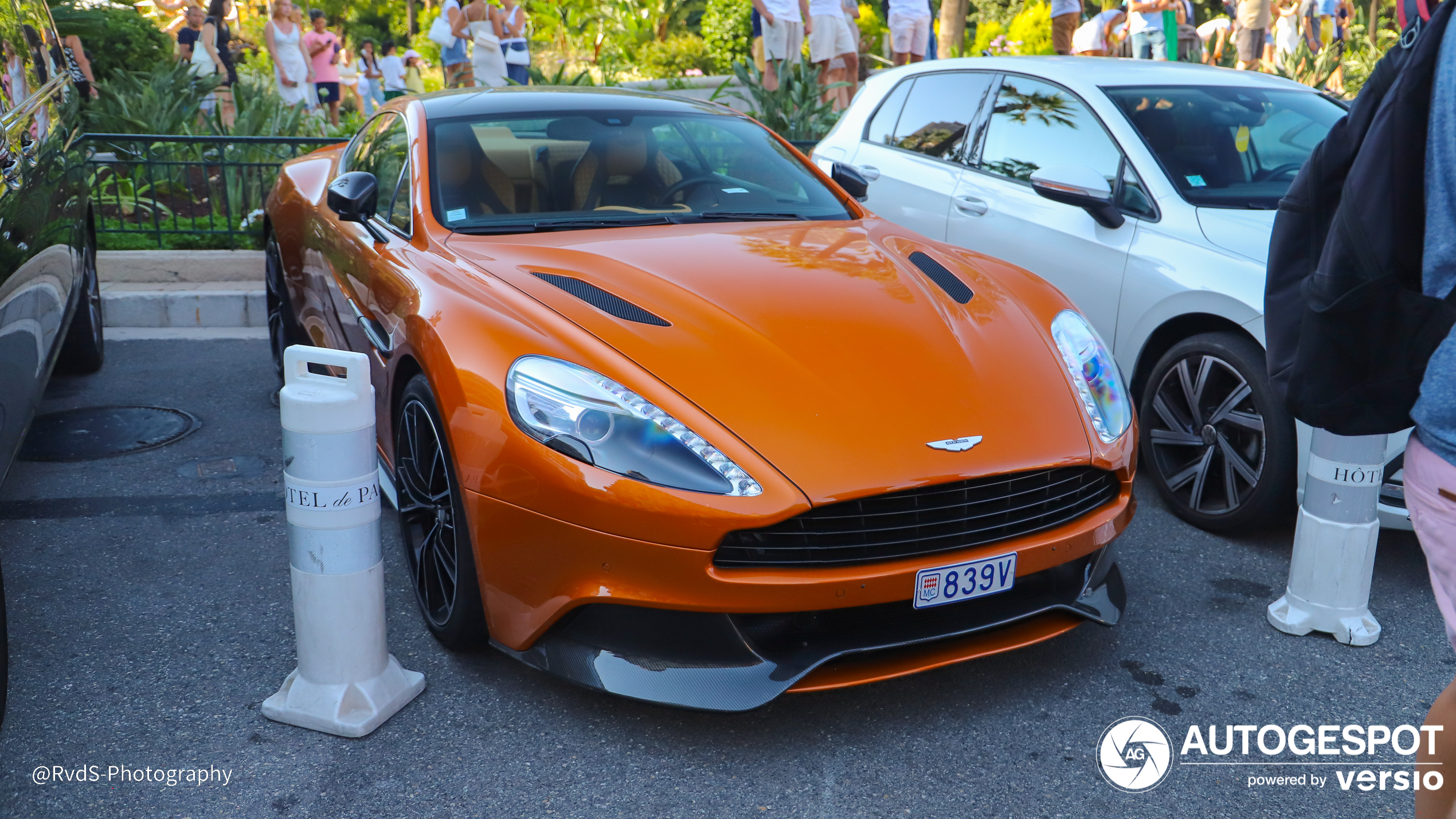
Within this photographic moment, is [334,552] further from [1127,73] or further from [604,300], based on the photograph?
[1127,73]

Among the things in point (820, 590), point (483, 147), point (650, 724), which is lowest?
point (650, 724)

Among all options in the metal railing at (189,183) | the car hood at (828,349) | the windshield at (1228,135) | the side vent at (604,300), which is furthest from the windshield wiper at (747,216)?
the metal railing at (189,183)

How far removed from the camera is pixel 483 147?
391 centimetres

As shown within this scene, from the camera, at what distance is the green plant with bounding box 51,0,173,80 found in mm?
10320

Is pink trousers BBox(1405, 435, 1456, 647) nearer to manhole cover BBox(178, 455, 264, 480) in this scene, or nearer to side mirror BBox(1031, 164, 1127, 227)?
side mirror BBox(1031, 164, 1127, 227)

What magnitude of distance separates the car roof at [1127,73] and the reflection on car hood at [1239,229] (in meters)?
0.92

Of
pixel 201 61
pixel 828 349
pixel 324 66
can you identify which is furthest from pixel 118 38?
pixel 828 349

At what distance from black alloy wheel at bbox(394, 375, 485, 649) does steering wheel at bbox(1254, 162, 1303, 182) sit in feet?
10.4

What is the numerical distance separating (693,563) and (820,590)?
0.28m

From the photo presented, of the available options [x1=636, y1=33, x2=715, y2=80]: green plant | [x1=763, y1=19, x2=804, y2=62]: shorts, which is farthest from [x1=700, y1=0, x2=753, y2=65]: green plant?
[x1=763, y1=19, x2=804, y2=62]: shorts

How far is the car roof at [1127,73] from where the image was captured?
477cm

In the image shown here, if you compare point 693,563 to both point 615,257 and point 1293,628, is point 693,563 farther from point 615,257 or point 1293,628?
point 1293,628

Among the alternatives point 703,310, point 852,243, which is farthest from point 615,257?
point 852,243

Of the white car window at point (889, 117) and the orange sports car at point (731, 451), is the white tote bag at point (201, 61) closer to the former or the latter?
the white car window at point (889, 117)
